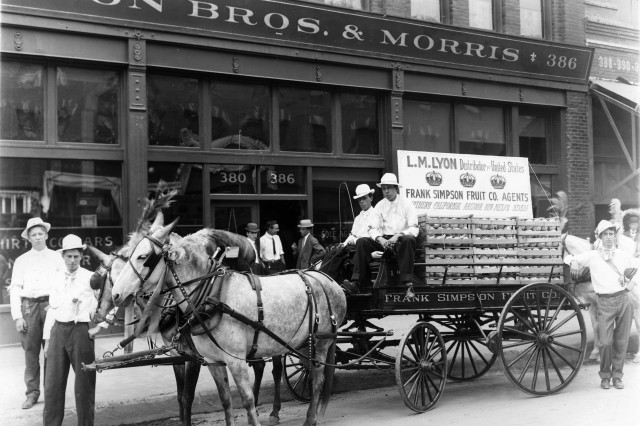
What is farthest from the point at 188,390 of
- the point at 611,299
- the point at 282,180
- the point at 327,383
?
the point at 282,180

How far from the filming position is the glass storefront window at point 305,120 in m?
12.6

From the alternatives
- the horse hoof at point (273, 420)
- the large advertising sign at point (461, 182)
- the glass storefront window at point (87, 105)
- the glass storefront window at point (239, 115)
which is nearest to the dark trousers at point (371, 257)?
the horse hoof at point (273, 420)

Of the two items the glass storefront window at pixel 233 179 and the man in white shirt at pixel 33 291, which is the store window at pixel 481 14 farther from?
the man in white shirt at pixel 33 291

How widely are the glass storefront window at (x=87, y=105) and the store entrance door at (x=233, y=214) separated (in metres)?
2.10

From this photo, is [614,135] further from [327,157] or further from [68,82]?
[68,82]

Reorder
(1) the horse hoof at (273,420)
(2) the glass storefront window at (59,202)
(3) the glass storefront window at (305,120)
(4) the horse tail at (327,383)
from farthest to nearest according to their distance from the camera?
(3) the glass storefront window at (305,120) → (2) the glass storefront window at (59,202) → (1) the horse hoof at (273,420) → (4) the horse tail at (327,383)

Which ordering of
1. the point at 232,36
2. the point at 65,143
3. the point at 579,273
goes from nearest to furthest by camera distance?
the point at 579,273, the point at 65,143, the point at 232,36

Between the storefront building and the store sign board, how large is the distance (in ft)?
0.09

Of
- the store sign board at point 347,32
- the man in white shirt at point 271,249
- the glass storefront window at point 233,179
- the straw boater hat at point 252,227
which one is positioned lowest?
the man in white shirt at point 271,249

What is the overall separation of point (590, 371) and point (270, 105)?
278 inches

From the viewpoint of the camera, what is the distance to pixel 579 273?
8758 mm

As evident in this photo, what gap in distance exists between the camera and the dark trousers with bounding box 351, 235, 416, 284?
22.5ft

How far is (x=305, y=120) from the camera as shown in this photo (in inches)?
504

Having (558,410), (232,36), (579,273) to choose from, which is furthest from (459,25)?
(558,410)
